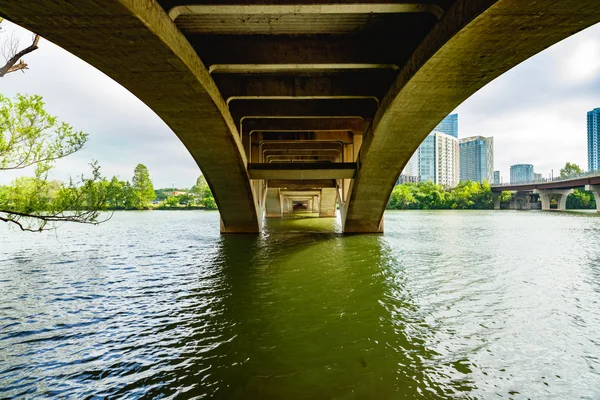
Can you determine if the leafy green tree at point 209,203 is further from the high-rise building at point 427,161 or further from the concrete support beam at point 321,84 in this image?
the high-rise building at point 427,161

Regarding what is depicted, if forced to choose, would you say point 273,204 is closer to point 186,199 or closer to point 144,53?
point 144,53

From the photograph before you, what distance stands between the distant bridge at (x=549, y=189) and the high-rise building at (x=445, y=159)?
8150 cm

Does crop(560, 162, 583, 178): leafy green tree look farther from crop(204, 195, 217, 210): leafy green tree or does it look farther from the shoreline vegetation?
crop(204, 195, 217, 210): leafy green tree

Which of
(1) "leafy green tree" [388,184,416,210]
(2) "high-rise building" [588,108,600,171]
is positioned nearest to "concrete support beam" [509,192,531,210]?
(1) "leafy green tree" [388,184,416,210]

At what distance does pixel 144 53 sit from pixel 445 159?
177339mm

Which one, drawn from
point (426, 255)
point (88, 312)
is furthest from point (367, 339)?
point (426, 255)

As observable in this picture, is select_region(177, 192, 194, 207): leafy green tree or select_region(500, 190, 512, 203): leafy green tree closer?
select_region(500, 190, 512, 203): leafy green tree

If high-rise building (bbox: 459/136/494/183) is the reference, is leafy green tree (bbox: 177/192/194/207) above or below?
below

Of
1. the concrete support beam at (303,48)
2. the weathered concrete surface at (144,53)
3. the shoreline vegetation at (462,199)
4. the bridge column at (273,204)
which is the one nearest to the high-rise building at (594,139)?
the shoreline vegetation at (462,199)

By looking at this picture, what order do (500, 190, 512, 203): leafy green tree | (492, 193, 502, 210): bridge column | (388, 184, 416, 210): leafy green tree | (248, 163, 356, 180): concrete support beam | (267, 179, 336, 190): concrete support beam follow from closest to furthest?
(248, 163, 356, 180): concrete support beam < (267, 179, 336, 190): concrete support beam < (500, 190, 512, 203): leafy green tree < (492, 193, 502, 210): bridge column < (388, 184, 416, 210): leafy green tree

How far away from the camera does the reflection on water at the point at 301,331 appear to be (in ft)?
11.2

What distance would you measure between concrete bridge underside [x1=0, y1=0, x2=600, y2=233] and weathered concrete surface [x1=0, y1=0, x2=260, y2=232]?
0.03 metres

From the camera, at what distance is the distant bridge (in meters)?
49.6

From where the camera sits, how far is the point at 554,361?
393 centimetres
